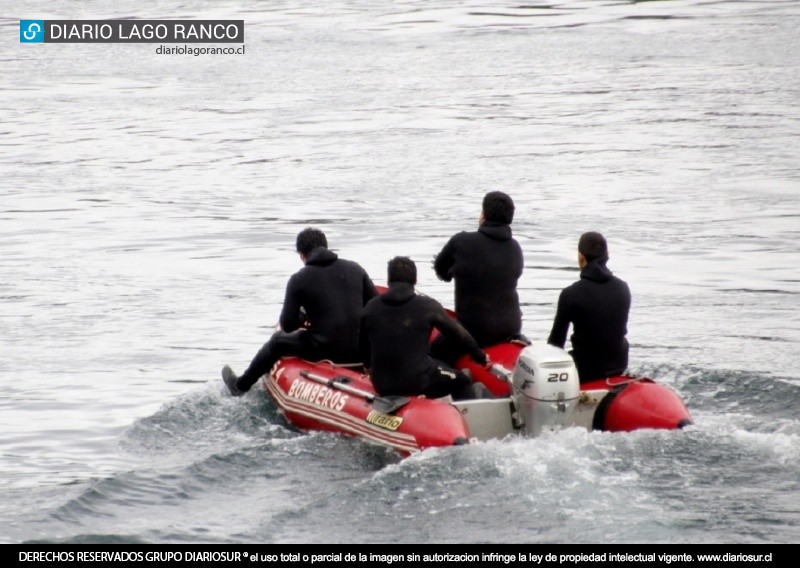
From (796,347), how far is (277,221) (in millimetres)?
9861

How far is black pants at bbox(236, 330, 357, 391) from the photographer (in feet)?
39.0

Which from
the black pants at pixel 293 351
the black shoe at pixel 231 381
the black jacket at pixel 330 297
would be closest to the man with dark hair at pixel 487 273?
the black jacket at pixel 330 297

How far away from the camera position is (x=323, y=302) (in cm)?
1163

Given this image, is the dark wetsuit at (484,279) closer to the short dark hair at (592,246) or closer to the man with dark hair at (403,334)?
the man with dark hair at (403,334)

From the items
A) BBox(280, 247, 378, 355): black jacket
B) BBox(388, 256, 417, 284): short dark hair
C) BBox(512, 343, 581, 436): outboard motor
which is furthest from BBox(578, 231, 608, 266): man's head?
BBox(280, 247, 378, 355): black jacket

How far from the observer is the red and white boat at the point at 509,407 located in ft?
33.4

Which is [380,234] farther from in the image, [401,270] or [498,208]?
[401,270]

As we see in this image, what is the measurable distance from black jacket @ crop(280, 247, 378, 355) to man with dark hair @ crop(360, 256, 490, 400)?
921 mm

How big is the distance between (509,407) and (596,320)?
3.14 ft

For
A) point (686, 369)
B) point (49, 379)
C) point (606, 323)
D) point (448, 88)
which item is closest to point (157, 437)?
point (49, 379)

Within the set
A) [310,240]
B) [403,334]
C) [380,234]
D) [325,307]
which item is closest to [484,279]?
[403,334]

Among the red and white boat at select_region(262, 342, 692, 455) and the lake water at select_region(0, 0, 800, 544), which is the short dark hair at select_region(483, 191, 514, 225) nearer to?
the red and white boat at select_region(262, 342, 692, 455)

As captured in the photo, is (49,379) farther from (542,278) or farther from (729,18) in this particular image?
(729,18)

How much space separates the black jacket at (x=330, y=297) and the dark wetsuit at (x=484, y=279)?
2.38 ft
